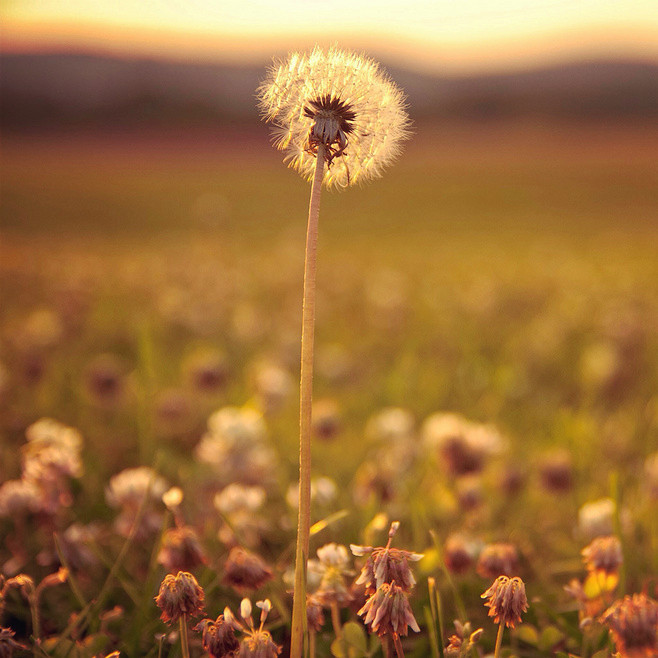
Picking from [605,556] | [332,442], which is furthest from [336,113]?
[332,442]

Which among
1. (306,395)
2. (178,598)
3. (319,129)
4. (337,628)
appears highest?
(319,129)

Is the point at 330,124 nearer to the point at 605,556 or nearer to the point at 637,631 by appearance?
the point at 637,631

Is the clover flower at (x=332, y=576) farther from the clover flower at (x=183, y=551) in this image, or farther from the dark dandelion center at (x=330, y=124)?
the dark dandelion center at (x=330, y=124)

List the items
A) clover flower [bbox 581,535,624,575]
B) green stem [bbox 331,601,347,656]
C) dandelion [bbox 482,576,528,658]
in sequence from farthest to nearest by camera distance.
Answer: clover flower [bbox 581,535,624,575], green stem [bbox 331,601,347,656], dandelion [bbox 482,576,528,658]

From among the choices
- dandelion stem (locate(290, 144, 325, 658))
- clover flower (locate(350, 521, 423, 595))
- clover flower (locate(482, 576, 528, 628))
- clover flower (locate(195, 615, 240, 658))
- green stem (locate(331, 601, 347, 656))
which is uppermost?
dandelion stem (locate(290, 144, 325, 658))

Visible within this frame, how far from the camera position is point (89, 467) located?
84.0 inches

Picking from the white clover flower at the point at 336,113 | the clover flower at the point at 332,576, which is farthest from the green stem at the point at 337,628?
the white clover flower at the point at 336,113

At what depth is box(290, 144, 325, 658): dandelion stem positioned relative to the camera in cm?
81

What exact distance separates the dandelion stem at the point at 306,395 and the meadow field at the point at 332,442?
0.21m

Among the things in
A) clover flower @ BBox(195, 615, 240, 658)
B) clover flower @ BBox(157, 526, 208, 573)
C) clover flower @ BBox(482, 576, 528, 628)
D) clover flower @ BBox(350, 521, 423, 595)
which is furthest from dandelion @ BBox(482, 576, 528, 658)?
clover flower @ BBox(157, 526, 208, 573)

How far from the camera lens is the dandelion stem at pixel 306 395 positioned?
808 millimetres

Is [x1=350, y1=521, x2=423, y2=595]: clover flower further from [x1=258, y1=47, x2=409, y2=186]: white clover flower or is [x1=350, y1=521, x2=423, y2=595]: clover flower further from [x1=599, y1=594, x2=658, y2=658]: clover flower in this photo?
[x1=258, y1=47, x2=409, y2=186]: white clover flower

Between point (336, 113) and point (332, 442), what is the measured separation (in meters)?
1.70

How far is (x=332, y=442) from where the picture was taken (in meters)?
2.42
